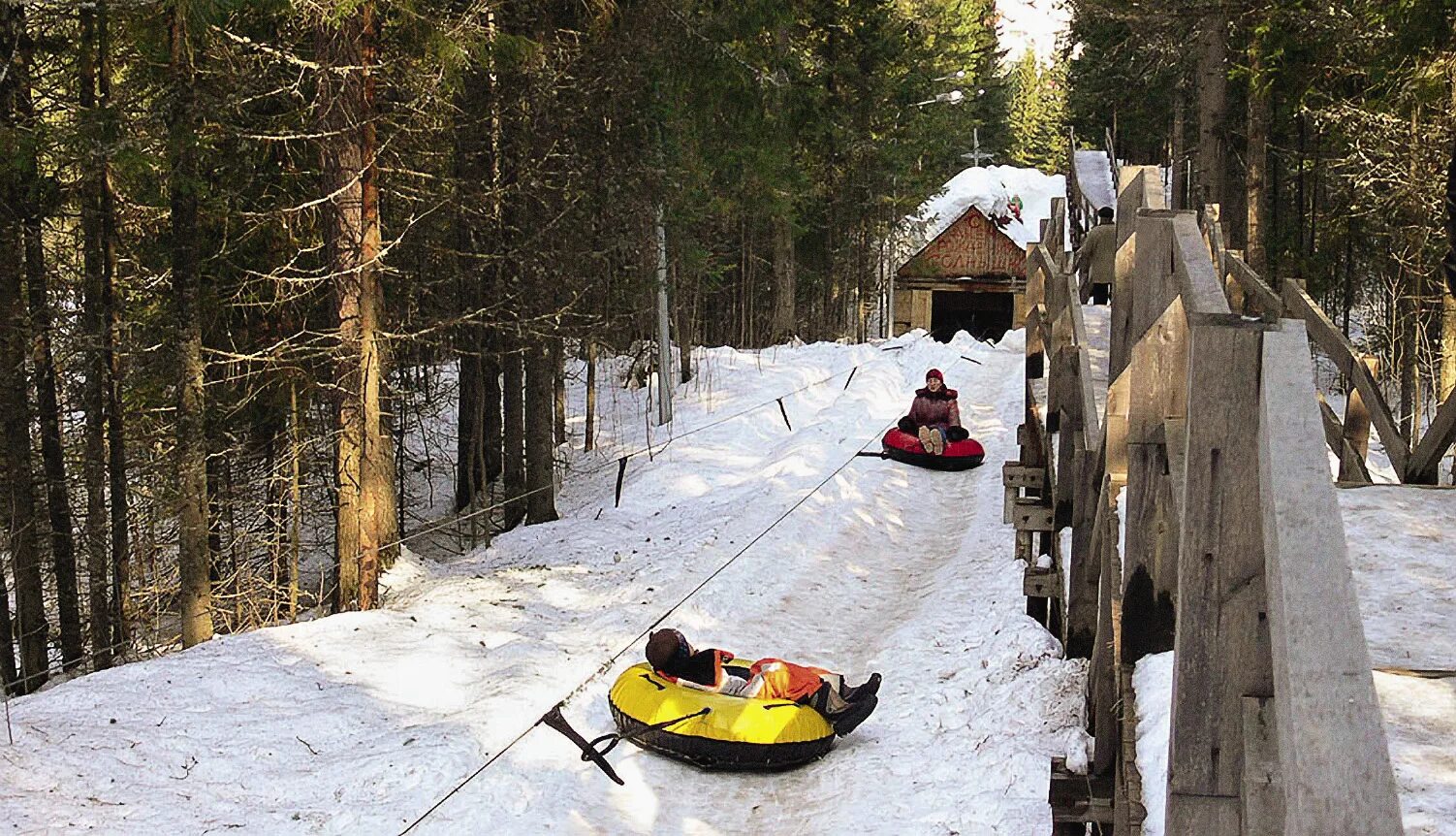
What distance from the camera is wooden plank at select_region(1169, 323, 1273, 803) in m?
2.29

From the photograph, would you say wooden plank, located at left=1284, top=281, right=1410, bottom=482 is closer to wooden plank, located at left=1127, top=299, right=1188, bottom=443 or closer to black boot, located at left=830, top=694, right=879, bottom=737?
wooden plank, located at left=1127, top=299, right=1188, bottom=443

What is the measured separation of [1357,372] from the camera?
7.26 metres

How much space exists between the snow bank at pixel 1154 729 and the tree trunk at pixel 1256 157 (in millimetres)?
15140

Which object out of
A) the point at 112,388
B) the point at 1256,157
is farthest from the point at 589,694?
the point at 1256,157

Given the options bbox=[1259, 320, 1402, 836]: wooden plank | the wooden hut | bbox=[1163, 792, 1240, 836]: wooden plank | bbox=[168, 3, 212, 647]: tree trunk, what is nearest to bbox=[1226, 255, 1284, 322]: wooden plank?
bbox=[1163, 792, 1240, 836]: wooden plank

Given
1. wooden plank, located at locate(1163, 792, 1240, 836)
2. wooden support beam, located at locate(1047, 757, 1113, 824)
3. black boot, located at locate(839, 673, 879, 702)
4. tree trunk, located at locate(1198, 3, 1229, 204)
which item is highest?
tree trunk, located at locate(1198, 3, 1229, 204)

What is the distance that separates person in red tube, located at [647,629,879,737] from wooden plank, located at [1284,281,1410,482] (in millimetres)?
3198

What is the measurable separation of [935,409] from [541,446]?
5.08m

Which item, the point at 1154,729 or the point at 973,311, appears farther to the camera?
the point at 973,311

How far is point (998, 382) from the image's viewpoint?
2256 centimetres

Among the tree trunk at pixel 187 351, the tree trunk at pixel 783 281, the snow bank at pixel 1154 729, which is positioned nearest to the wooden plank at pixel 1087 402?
the snow bank at pixel 1154 729

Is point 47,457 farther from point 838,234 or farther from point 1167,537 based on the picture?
point 838,234

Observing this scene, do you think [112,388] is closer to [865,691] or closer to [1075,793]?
[865,691]

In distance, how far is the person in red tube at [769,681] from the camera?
7.62 meters
